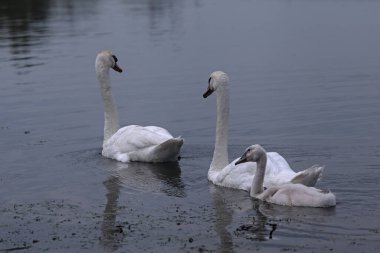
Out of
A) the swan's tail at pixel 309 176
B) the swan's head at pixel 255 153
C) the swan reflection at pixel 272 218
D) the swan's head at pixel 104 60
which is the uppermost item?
the swan's head at pixel 104 60

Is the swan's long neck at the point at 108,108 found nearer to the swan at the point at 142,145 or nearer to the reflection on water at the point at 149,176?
the swan at the point at 142,145

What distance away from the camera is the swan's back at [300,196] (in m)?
11.7

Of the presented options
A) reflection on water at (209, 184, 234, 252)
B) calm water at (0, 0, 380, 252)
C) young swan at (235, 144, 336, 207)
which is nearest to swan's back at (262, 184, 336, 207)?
young swan at (235, 144, 336, 207)

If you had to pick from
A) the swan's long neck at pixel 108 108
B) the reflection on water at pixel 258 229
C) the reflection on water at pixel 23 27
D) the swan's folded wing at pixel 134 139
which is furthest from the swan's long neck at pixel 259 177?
the reflection on water at pixel 23 27

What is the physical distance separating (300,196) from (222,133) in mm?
2786

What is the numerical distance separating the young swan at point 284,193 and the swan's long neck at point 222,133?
1257 mm

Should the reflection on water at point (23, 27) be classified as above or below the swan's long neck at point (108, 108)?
below

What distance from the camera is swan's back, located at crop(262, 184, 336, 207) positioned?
11.7 meters

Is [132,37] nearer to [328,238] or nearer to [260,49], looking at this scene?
[260,49]

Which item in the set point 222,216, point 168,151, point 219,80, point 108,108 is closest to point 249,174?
point 222,216

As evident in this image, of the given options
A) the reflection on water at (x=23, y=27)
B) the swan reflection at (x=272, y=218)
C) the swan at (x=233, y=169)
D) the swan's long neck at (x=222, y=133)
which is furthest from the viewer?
the reflection on water at (x=23, y=27)

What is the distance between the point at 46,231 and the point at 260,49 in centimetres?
1969

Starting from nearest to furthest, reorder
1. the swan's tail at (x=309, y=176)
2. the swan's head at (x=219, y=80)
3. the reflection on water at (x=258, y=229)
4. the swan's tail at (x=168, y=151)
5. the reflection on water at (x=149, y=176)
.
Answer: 1. the reflection on water at (x=258, y=229)
2. the swan's tail at (x=309, y=176)
3. the reflection on water at (x=149, y=176)
4. the swan's head at (x=219, y=80)
5. the swan's tail at (x=168, y=151)

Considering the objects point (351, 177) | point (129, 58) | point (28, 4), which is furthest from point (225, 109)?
point (28, 4)
